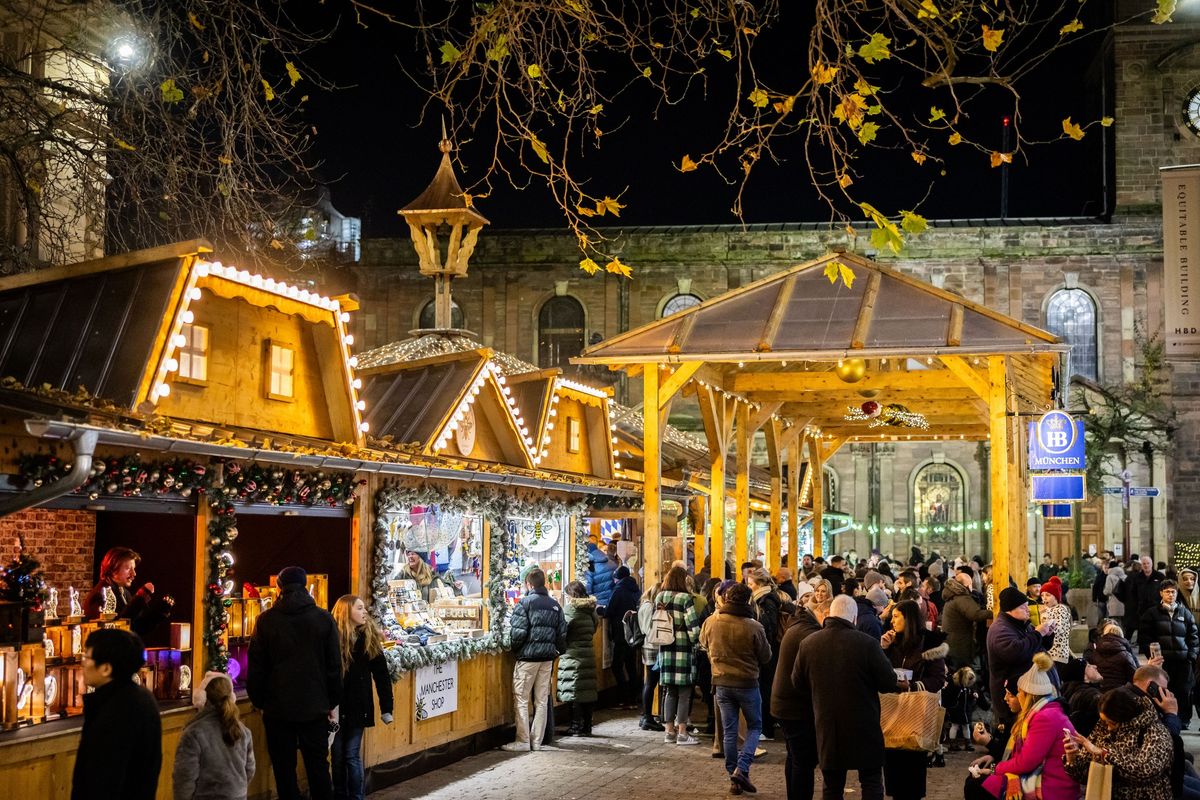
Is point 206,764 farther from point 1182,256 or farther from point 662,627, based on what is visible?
point 1182,256

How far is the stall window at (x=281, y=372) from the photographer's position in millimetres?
10844

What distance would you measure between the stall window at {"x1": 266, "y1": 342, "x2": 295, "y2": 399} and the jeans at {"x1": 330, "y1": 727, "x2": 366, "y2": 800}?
9.18ft

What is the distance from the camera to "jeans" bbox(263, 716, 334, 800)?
341 inches

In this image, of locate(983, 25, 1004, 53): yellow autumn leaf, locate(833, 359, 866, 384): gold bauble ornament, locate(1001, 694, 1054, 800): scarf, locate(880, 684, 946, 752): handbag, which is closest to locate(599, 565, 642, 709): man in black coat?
locate(833, 359, 866, 384): gold bauble ornament

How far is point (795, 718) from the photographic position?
922 centimetres

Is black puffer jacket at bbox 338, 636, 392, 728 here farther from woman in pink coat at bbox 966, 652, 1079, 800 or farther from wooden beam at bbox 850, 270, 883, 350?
wooden beam at bbox 850, 270, 883, 350

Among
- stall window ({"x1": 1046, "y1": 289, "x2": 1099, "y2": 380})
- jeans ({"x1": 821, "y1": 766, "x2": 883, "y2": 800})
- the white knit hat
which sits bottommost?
jeans ({"x1": 821, "y1": 766, "x2": 883, "y2": 800})

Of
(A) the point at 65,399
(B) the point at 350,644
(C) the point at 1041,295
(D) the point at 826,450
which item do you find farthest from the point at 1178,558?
(A) the point at 65,399

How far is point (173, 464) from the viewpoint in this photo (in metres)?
8.75

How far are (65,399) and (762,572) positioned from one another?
280 inches

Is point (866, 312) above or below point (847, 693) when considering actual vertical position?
above

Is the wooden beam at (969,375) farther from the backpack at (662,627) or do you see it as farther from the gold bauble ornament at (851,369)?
the backpack at (662,627)

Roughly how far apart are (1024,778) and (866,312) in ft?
24.1

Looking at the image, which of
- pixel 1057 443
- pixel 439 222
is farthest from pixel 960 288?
pixel 439 222
